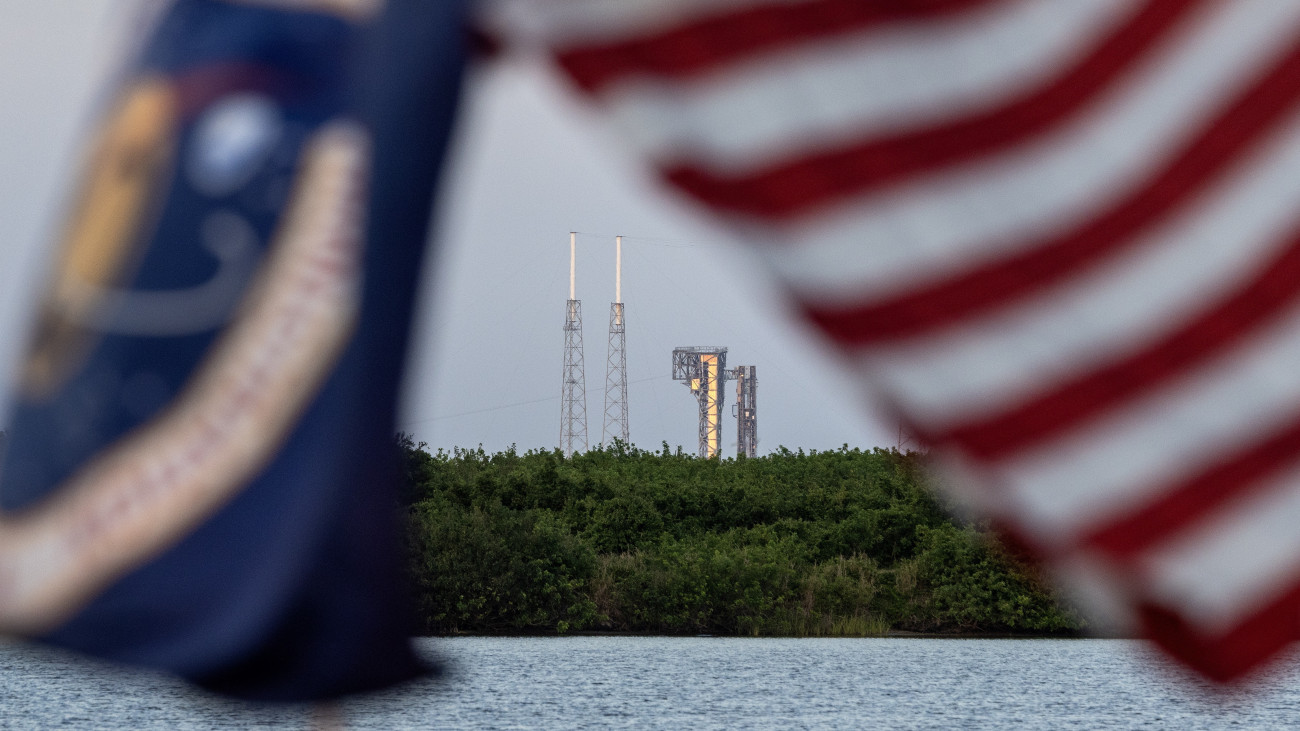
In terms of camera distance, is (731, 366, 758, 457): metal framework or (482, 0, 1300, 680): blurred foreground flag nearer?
(482, 0, 1300, 680): blurred foreground flag

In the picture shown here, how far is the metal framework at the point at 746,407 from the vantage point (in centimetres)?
13262

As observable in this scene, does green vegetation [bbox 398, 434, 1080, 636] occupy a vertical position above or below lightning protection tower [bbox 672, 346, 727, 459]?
below

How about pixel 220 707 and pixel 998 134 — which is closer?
pixel 998 134

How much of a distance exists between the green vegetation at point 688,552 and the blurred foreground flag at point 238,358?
8113 centimetres

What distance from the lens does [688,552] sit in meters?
88.1

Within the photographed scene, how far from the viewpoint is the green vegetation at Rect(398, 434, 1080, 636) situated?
289 feet

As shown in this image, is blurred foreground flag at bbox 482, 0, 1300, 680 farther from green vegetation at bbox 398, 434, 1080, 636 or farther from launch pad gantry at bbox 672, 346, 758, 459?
launch pad gantry at bbox 672, 346, 758, 459

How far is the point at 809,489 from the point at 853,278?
88385 mm

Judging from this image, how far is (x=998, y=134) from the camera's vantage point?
3.95m

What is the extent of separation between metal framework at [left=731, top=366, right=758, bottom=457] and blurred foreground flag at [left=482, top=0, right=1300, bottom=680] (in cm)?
12859

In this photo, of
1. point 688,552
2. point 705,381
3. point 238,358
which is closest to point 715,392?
point 705,381

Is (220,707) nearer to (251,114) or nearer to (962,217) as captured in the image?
(251,114)

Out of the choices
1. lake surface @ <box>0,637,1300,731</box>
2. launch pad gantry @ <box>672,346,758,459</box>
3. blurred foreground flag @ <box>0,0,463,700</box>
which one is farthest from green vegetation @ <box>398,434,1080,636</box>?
blurred foreground flag @ <box>0,0,463,700</box>

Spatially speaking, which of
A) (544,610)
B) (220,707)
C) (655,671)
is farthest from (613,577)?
(220,707)
